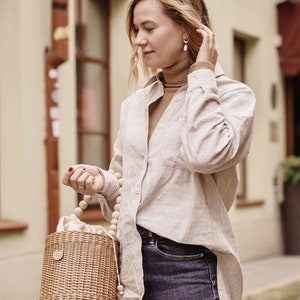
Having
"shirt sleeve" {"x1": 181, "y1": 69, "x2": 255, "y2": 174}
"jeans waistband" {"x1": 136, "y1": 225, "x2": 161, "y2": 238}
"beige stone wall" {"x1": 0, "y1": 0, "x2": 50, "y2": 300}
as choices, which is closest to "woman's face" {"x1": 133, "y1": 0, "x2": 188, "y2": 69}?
"shirt sleeve" {"x1": 181, "y1": 69, "x2": 255, "y2": 174}

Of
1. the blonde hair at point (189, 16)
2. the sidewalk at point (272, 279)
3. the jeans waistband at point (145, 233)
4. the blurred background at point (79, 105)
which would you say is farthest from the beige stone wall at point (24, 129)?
the jeans waistband at point (145, 233)

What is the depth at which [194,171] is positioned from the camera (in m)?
2.03

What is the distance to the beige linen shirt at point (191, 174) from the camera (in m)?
2.00

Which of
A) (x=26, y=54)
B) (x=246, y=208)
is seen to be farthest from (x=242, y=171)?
(x=26, y=54)

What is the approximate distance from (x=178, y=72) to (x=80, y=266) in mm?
706

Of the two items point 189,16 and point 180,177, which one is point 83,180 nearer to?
point 180,177

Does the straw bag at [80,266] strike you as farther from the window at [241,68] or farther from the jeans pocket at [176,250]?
the window at [241,68]

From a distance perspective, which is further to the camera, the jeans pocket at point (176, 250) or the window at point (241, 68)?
the window at point (241, 68)

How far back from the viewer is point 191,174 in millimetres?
2090

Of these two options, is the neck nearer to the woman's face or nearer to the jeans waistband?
the woman's face

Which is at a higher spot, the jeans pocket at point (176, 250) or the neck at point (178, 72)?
the neck at point (178, 72)

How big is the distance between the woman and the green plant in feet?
23.8

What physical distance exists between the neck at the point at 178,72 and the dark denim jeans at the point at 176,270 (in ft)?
1.68

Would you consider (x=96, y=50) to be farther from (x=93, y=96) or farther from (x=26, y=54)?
(x=26, y=54)
